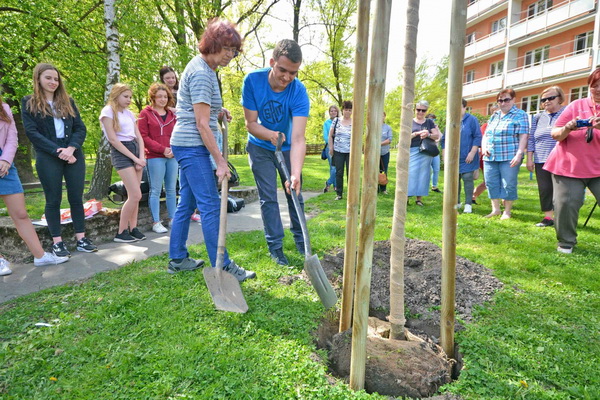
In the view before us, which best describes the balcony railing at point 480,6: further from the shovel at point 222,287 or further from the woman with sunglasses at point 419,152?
the shovel at point 222,287

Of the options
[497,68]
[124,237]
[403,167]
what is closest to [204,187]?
[403,167]

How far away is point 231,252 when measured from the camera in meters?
4.05

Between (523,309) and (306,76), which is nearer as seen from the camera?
(523,309)

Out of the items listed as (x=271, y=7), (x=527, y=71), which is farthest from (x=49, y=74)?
(x=527, y=71)

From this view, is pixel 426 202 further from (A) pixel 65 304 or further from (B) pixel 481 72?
(B) pixel 481 72

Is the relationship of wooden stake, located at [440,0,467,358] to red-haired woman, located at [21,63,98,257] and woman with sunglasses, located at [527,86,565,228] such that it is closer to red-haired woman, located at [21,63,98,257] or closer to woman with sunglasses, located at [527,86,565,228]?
red-haired woman, located at [21,63,98,257]

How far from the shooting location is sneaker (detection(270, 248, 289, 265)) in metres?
3.64

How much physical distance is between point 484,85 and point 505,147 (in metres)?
23.1

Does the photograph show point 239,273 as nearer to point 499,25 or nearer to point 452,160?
point 452,160

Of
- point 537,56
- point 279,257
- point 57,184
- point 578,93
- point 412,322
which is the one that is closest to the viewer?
point 412,322

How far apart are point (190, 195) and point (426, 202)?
546 centimetres

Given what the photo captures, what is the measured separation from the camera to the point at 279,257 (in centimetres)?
368

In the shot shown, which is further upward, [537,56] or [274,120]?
[537,56]

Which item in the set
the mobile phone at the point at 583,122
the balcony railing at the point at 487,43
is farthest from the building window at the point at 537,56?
the mobile phone at the point at 583,122
